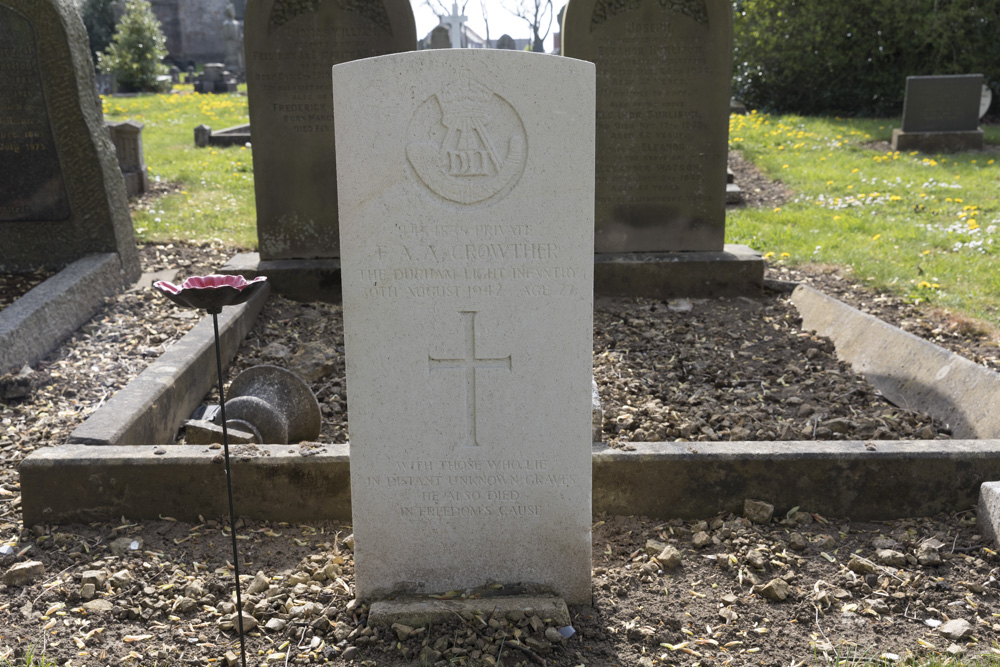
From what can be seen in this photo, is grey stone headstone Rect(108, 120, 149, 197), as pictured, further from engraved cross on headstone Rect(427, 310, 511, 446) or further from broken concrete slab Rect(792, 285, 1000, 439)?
engraved cross on headstone Rect(427, 310, 511, 446)

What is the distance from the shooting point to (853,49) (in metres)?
17.0

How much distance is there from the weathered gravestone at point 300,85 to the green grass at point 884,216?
379 centimetres

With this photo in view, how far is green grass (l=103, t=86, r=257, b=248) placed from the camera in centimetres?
813

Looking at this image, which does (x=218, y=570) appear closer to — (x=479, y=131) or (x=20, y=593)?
(x=20, y=593)

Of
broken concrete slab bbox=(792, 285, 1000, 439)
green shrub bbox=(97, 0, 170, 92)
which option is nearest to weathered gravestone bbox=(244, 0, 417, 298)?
broken concrete slab bbox=(792, 285, 1000, 439)

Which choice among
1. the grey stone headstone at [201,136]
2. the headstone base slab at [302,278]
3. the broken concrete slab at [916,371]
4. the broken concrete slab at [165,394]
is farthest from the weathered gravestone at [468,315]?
the grey stone headstone at [201,136]

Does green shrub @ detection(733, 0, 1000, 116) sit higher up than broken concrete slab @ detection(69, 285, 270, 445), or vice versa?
green shrub @ detection(733, 0, 1000, 116)

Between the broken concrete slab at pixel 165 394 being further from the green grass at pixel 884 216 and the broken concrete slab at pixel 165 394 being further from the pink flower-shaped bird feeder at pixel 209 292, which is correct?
the green grass at pixel 884 216

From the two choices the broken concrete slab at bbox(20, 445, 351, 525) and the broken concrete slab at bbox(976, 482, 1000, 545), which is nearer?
the broken concrete slab at bbox(976, 482, 1000, 545)

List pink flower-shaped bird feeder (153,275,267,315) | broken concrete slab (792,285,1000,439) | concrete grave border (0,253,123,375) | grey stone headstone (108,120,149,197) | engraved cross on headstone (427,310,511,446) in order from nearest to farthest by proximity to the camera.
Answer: pink flower-shaped bird feeder (153,275,267,315), engraved cross on headstone (427,310,511,446), broken concrete slab (792,285,1000,439), concrete grave border (0,253,123,375), grey stone headstone (108,120,149,197)

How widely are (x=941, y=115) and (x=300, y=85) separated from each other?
10553 millimetres

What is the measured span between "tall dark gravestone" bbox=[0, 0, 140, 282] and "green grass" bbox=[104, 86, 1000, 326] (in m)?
1.48

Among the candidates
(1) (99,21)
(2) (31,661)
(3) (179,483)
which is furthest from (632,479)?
(1) (99,21)

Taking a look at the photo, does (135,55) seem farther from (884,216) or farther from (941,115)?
(884,216)
